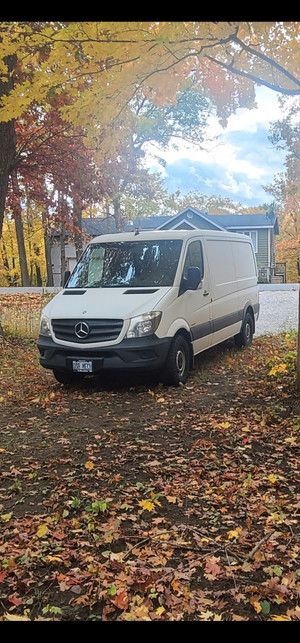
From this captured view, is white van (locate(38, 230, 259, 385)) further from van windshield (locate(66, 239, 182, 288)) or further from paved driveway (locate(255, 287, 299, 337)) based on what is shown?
paved driveway (locate(255, 287, 299, 337))

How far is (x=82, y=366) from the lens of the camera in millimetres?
5773

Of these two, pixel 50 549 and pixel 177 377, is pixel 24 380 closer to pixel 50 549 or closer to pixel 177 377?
pixel 177 377

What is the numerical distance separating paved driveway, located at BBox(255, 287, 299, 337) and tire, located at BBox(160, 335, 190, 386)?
4838 mm

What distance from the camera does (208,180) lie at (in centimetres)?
820

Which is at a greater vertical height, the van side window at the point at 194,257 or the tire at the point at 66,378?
the van side window at the point at 194,257

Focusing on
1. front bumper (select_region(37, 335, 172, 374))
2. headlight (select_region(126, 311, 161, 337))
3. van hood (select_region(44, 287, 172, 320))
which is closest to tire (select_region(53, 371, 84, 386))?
front bumper (select_region(37, 335, 172, 374))

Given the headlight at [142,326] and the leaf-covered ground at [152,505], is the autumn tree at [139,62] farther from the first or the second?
A: the leaf-covered ground at [152,505]

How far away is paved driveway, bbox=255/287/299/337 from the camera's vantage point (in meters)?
11.6

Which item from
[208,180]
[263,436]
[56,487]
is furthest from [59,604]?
[208,180]

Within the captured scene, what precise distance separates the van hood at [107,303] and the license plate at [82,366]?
20.4 inches

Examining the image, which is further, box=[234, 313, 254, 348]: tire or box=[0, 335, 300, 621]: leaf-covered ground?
box=[234, 313, 254, 348]: tire

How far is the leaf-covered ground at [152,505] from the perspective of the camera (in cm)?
220

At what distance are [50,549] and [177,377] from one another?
3526mm

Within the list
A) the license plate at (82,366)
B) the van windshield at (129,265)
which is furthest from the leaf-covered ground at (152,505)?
the van windshield at (129,265)
